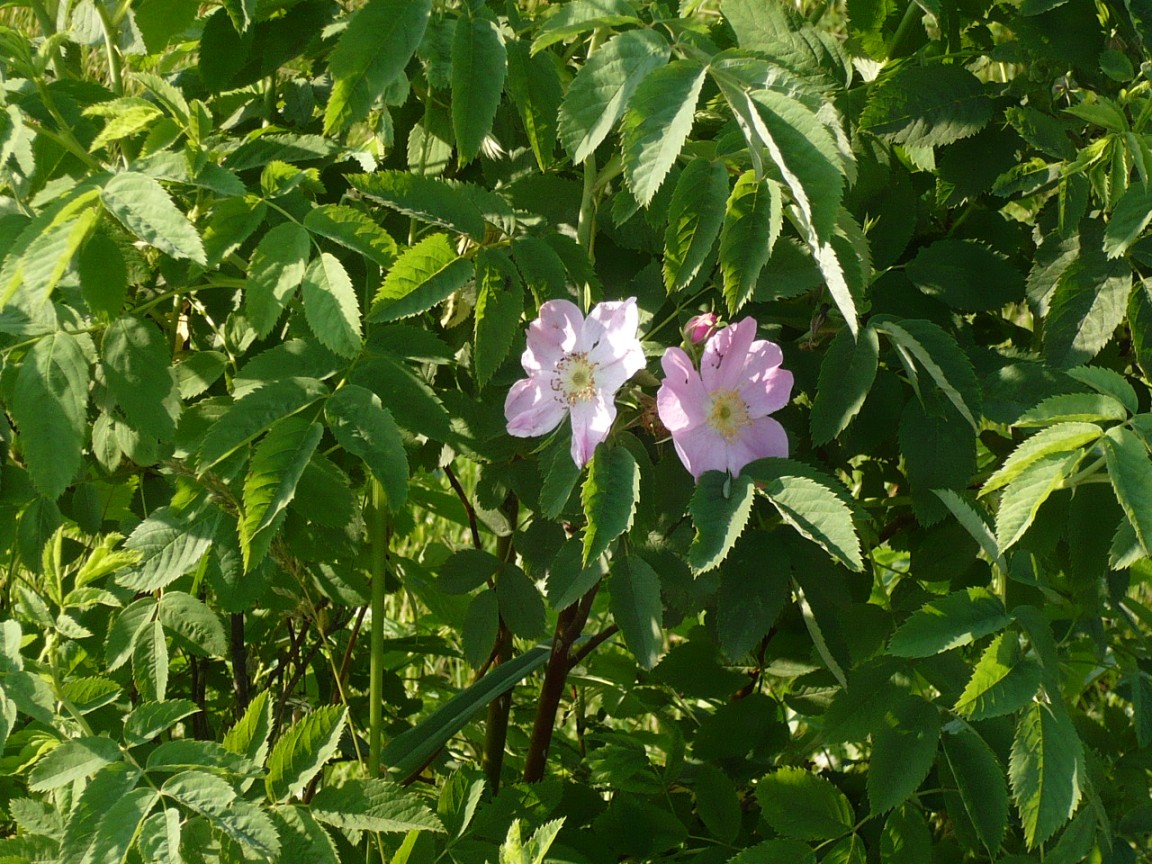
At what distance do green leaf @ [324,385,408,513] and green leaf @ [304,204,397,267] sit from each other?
0.13 m

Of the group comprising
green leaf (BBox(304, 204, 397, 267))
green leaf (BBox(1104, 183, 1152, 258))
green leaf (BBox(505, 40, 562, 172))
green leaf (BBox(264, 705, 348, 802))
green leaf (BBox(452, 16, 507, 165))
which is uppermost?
green leaf (BBox(452, 16, 507, 165))

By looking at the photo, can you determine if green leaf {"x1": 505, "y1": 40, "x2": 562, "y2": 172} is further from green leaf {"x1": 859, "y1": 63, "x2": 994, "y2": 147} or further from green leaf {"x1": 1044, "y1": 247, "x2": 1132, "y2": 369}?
green leaf {"x1": 1044, "y1": 247, "x2": 1132, "y2": 369}

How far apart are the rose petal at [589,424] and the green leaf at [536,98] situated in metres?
0.24

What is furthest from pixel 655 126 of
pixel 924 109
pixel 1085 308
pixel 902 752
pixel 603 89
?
pixel 902 752

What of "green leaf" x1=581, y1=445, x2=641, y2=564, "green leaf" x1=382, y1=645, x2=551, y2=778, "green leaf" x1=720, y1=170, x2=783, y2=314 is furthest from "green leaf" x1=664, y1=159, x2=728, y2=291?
"green leaf" x1=382, y1=645, x2=551, y2=778

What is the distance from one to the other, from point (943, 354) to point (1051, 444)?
0.53 feet

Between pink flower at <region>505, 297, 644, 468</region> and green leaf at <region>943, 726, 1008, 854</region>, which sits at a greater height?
pink flower at <region>505, 297, 644, 468</region>

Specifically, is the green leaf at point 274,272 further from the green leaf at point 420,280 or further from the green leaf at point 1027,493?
the green leaf at point 1027,493

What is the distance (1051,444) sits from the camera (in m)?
0.99

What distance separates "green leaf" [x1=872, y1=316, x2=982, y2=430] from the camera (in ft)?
3.60

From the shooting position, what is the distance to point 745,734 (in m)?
1.51

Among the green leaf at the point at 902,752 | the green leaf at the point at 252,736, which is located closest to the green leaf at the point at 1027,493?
the green leaf at the point at 902,752

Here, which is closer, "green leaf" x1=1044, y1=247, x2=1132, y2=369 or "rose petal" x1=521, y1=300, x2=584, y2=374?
"rose petal" x1=521, y1=300, x2=584, y2=374

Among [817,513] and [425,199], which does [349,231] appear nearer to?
[425,199]
